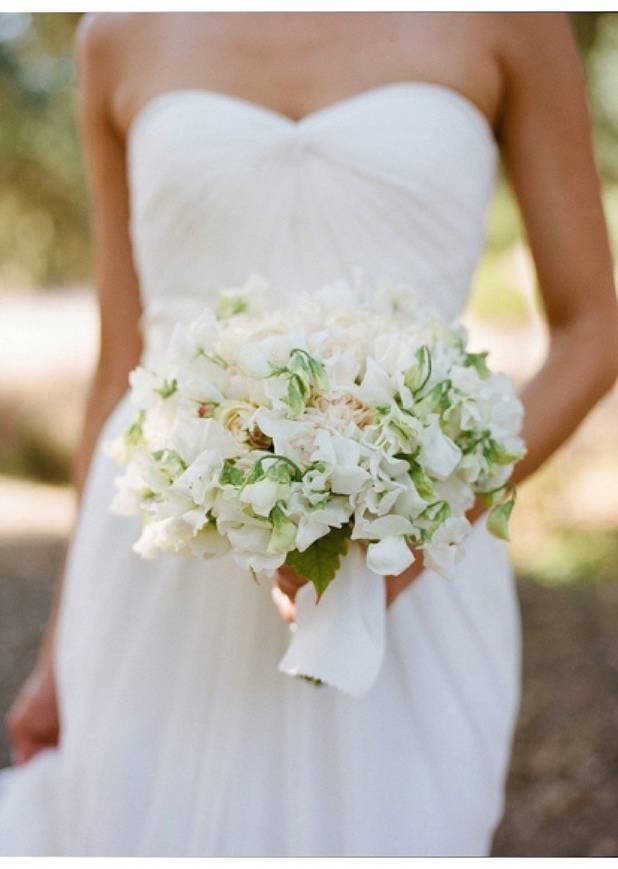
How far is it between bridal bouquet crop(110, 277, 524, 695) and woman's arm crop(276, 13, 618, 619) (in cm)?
42

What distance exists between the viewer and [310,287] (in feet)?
6.73

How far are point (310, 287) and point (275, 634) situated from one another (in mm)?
673

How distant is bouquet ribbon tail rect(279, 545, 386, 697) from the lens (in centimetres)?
152

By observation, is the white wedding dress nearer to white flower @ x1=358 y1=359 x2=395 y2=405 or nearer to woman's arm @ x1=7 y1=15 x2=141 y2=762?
woman's arm @ x1=7 y1=15 x2=141 y2=762

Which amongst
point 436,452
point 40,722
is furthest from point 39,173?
point 436,452

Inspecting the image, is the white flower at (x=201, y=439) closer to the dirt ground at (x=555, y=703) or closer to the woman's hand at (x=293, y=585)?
the woman's hand at (x=293, y=585)

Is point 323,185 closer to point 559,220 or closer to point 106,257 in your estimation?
point 559,220

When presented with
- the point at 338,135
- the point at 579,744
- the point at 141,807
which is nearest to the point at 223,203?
the point at 338,135

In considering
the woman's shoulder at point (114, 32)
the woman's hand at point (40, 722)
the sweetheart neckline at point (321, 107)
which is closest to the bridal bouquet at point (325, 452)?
the sweetheart neckline at point (321, 107)

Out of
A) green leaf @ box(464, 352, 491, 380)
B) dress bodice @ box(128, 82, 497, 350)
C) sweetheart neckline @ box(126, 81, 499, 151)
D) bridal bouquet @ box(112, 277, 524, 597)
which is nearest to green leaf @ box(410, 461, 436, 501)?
bridal bouquet @ box(112, 277, 524, 597)

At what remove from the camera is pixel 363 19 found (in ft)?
6.84

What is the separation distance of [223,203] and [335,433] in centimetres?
83

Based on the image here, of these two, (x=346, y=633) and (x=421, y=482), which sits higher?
(x=421, y=482)

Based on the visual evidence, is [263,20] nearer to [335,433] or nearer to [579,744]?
[335,433]
